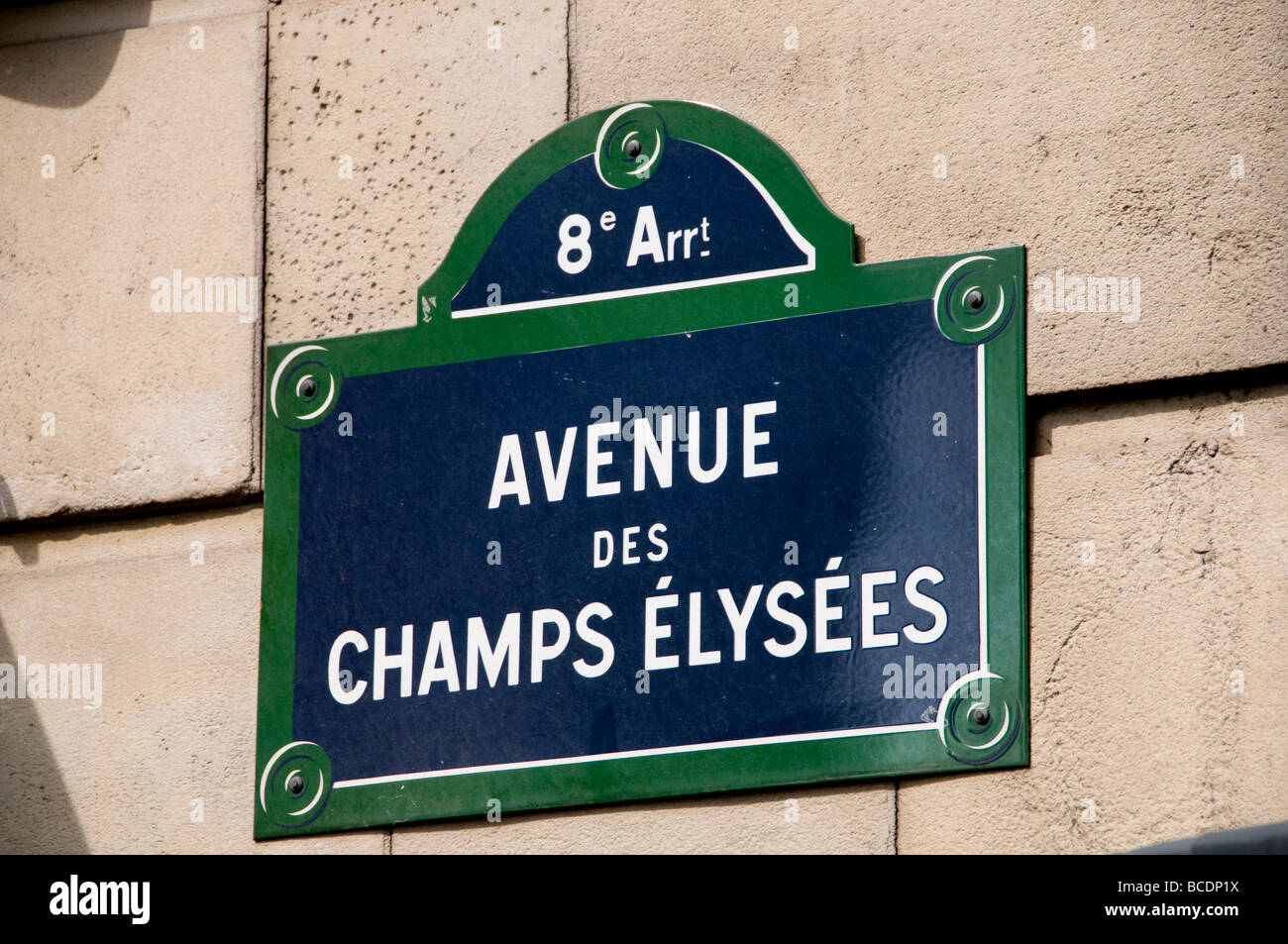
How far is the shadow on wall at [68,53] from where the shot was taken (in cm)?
455

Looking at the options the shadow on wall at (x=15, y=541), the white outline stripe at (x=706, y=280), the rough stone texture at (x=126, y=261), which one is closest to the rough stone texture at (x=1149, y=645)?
the white outline stripe at (x=706, y=280)

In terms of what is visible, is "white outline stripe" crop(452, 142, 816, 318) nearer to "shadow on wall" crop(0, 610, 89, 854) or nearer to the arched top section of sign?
the arched top section of sign

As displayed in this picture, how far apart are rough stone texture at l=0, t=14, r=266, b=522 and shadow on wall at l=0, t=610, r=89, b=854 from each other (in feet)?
1.25

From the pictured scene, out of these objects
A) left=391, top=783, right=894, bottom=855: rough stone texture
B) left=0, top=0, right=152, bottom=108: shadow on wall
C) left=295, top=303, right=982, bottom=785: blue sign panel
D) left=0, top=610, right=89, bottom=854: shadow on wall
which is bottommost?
left=391, top=783, right=894, bottom=855: rough stone texture

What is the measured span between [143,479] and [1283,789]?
6.60 feet

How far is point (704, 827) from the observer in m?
3.69

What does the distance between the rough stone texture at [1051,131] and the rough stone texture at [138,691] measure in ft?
3.49

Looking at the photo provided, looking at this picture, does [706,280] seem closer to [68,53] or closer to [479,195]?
[479,195]

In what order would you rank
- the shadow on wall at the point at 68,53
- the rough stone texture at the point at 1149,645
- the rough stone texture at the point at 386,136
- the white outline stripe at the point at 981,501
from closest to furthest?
the rough stone texture at the point at 1149,645 → the white outline stripe at the point at 981,501 → the rough stone texture at the point at 386,136 → the shadow on wall at the point at 68,53

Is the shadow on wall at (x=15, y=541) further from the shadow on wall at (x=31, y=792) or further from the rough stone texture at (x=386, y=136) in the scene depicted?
the rough stone texture at (x=386, y=136)

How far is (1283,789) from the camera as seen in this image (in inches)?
134

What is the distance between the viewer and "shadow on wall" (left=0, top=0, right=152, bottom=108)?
455cm

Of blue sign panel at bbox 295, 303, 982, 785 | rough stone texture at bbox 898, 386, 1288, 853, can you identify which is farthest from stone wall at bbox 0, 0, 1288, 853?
blue sign panel at bbox 295, 303, 982, 785
